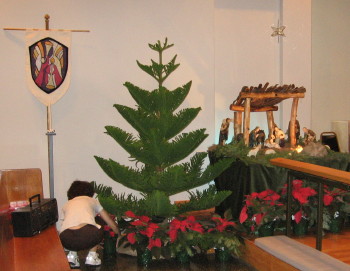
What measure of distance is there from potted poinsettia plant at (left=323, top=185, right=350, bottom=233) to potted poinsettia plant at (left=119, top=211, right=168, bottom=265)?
1.61 metres

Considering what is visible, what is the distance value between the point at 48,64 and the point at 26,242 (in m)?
2.44

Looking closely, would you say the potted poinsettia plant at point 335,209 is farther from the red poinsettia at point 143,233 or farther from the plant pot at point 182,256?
the red poinsettia at point 143,233

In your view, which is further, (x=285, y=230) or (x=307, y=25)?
(x=307, y=25)

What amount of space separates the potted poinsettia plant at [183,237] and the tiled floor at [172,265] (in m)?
0.10

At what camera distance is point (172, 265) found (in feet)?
14.6

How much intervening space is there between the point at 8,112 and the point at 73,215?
2098 millimetres

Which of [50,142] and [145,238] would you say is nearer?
[145,238]

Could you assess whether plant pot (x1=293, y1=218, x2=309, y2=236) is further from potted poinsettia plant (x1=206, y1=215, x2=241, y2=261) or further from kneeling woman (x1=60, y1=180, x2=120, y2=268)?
kneeling woman (x1=60, y1=180, x2=120, y2=268)

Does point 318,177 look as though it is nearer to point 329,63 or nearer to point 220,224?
point 220,224

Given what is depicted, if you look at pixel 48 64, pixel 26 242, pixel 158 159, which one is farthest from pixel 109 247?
pixel 48 64

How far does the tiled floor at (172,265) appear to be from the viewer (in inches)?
172

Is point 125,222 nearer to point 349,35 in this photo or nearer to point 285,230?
point 285,230

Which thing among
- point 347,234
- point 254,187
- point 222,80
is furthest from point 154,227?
point 222,80

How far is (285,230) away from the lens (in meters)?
4.68
